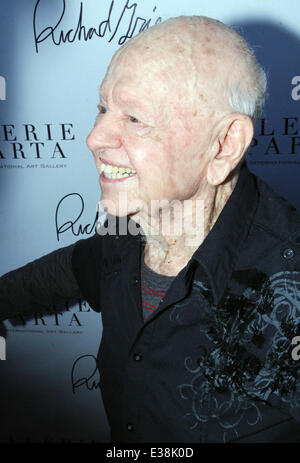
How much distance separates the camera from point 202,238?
85 cm

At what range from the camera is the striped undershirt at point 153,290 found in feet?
2.79

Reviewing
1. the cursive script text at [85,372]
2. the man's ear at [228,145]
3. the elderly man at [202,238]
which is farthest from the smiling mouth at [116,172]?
the cursive script text at [85,372]

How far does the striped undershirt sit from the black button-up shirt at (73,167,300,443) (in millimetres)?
27

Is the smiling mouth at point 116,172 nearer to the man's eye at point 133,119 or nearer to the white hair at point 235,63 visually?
the man's eye at point 133,119

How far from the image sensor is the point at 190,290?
785 mm

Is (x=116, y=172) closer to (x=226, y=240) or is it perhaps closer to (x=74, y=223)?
(x=226, y=240)

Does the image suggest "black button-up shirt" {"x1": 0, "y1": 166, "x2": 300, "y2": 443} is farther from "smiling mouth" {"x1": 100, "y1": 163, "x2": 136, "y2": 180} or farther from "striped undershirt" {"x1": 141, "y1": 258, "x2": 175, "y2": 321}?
"smiling mouth" {"x1": 100, "y1": 163, "x2": 136, "y2": 180}

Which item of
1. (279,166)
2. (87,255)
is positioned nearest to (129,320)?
(87,255)

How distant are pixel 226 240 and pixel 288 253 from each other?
4.5 inches

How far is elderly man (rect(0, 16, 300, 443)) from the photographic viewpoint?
70 cm
